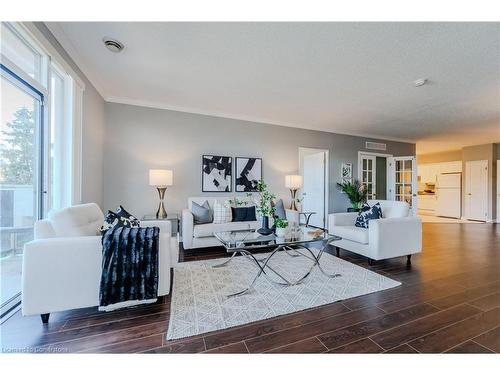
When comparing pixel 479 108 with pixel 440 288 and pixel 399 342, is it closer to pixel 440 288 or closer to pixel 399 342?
pixel 440 288

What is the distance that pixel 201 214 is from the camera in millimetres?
3686

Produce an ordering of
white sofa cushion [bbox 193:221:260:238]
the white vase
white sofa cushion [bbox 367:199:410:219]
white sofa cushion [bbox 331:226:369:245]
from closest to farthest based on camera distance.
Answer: the white vase → white sofa cushion [bbox 331:226:369:245] → white sofa cushion [bbox 367:199:410:219] → white sofa cushion [bbox 193:221:260:238]

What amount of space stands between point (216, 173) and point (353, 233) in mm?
2635

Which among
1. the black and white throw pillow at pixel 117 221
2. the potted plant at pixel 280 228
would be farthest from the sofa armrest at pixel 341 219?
the black and white throw pillow at pixel 117 221

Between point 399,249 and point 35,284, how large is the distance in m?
3.82

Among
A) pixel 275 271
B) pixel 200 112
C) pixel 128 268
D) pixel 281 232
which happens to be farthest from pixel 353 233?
pixel 200 112

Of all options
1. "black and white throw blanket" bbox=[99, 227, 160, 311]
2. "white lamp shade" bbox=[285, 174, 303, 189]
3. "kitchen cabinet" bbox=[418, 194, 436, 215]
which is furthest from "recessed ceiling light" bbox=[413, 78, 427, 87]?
"kitchen cabinet" bbox=[418, 194, 436, 215]

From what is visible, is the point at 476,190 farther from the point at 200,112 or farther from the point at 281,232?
the point at 200,112

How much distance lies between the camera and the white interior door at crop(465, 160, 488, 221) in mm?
6935

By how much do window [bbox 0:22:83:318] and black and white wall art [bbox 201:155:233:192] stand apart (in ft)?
6.99

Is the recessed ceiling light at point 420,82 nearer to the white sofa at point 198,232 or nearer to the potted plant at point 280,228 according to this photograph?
the potted plant at point 280,228

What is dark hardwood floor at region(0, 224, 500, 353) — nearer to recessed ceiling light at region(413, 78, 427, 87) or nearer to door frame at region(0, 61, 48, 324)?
door frame at region(0, 61, 48, 324)

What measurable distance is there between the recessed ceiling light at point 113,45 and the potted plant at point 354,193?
5132 mm
